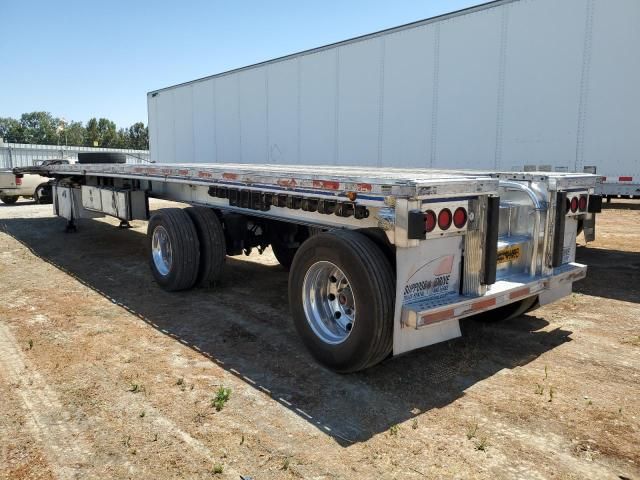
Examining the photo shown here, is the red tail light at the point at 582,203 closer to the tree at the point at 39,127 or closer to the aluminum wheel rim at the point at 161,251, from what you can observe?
the aluminum wheel rim at the point at 161,251

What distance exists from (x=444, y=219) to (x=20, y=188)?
1777cm

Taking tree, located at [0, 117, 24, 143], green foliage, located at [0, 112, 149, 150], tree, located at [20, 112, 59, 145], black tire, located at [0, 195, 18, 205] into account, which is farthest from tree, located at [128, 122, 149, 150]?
black tire, located at [0, 195, 18, 205]

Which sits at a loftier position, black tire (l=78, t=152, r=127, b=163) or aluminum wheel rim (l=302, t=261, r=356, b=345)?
black tire (l=78, t=152, r=127, b=163)

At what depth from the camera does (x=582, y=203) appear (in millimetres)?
4648

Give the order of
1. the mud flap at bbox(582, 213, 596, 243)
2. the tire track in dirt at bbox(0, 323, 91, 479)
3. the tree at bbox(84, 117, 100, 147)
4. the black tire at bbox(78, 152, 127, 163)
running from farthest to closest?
the tree at bbox(84, 117, 100, 147), the black tire at bbox(78, 152, 127, 163), the mud flap at bbox(582, 213, 596, 243), the tire track in dirt at bbox(0, 323, 91, 479)

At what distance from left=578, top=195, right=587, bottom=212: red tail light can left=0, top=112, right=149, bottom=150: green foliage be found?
102 metres

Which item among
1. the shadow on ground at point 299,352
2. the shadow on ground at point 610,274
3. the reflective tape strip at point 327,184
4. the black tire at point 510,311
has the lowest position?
the shadow on ground at point 299,352

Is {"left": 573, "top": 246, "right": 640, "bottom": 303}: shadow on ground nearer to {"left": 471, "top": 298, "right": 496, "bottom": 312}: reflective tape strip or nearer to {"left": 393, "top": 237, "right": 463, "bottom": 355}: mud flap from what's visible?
{"left": 471, "top": 298, "right": 496, "bottom": 312}: reflective tape strip

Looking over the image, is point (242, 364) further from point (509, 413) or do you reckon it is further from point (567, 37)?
point (567, 37)

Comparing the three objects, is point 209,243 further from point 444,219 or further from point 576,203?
point 576,203

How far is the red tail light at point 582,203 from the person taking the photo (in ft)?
15.2

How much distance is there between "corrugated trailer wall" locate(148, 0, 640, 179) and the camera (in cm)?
686

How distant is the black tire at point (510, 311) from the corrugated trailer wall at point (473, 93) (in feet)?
11.0

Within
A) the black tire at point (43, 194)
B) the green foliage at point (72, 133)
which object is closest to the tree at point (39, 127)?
the green foliage at point (72, 133)
